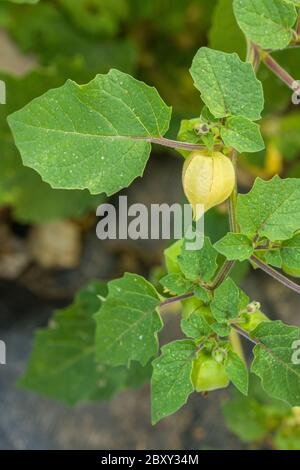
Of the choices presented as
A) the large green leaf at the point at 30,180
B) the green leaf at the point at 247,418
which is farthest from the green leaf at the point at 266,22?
the green leaf at the point at 247,418

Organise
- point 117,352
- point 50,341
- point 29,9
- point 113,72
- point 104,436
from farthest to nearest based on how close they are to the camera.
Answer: point 29,9, point 104,436, point 50,341, point 117,352, point 113,72

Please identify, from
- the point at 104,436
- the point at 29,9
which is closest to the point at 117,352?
the point at 104,436

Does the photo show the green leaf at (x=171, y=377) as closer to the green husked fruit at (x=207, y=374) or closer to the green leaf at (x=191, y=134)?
the green husked fruit at (x=207, y=374)

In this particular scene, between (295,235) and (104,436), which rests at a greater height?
(295,235)

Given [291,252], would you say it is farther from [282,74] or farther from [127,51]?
[127,51]

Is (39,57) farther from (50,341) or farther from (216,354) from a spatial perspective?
(216,354)

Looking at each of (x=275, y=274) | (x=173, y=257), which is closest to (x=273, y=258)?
(x=275, y=274)
